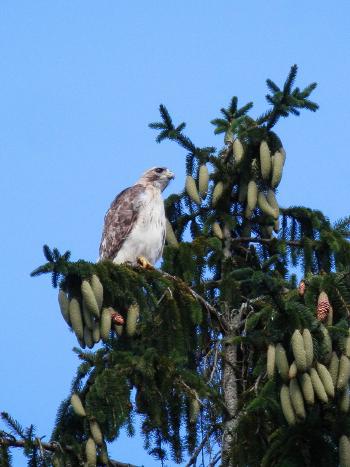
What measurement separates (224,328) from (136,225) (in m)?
2.85

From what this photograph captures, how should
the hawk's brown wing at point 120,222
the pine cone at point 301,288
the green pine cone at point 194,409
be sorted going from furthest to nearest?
the hawk's brown wing at point 120,222 < the green pine cone at point 194,409 < the pine cone at point 301,288

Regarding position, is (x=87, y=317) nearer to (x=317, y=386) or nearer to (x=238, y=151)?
(x=317, y=386)

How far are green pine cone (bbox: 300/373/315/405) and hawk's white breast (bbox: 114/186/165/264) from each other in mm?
5253

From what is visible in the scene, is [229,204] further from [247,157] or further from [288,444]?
[288,444]

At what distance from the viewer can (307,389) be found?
6613 mm

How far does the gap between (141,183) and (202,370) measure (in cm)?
385

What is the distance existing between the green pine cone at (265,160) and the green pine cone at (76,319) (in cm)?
273

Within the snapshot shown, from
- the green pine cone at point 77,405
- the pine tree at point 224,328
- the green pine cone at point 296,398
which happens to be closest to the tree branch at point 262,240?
the pine tree at point 224,328

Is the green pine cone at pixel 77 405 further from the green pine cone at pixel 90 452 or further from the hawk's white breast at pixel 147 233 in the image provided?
the hawk's white breast at pixel 147 233

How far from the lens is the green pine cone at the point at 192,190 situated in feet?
33.3

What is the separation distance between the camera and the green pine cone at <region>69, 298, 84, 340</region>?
778 cm

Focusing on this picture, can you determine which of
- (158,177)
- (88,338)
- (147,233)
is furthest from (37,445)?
(158,177)

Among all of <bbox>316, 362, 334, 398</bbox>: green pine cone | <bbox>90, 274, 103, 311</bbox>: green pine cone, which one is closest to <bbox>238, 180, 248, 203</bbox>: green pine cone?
<bbox>90, 274, 103, 311</bbox>: green pine cone

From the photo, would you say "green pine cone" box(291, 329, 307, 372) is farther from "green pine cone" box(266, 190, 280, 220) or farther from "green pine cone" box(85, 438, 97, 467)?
"green pine cone" box(266, 190, 280, 220)
